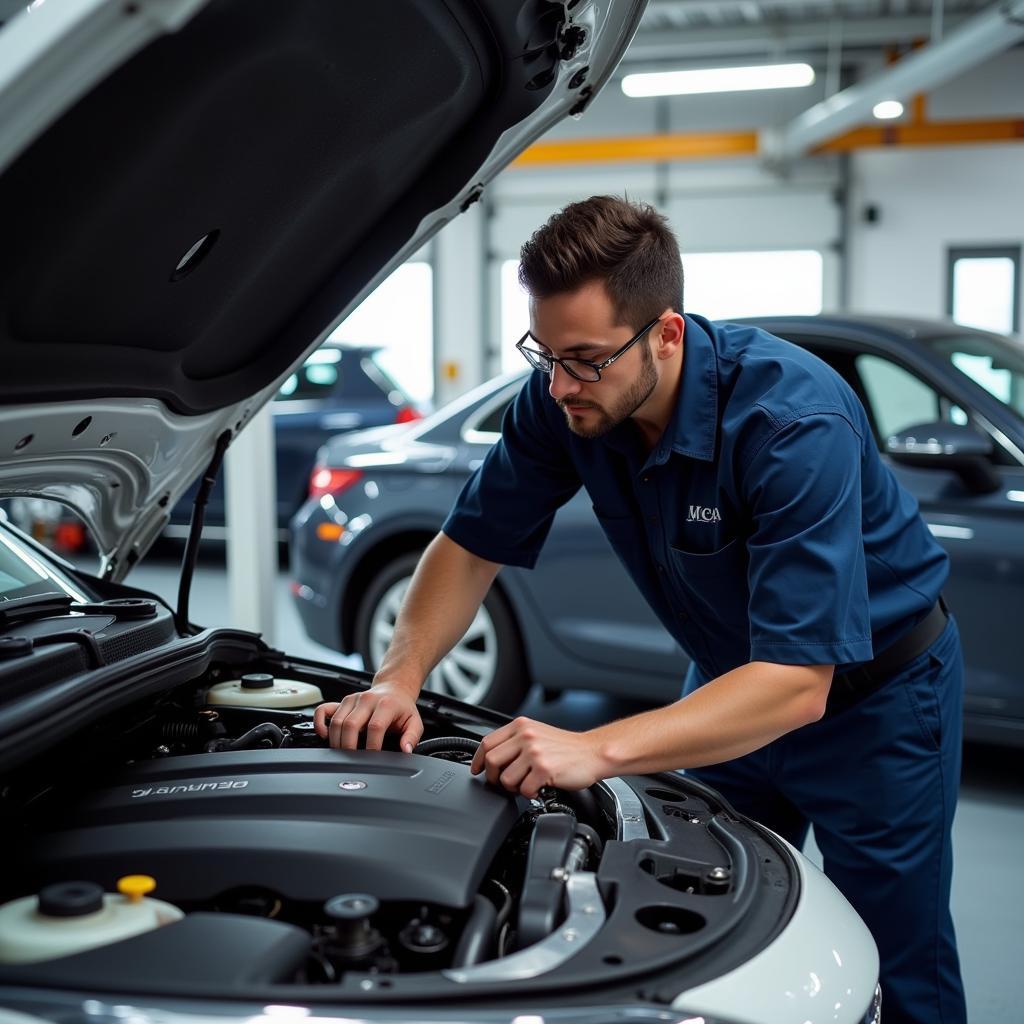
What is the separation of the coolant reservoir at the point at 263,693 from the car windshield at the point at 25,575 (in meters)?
0.26

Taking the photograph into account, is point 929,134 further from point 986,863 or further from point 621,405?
point 621,405

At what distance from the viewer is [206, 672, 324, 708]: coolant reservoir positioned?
1696 millimetres

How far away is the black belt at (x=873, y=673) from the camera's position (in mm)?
1765

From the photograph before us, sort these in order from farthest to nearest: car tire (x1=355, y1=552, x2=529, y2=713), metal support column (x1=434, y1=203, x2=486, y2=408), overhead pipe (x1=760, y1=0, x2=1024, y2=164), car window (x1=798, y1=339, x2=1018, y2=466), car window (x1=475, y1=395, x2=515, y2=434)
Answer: metal support column (x1=434, y1=203, x2=486, y2=408) < overhead pipe (x1=760, y1=0, x2=1024, y2=164) < car window (x1=475, y1=395, x2=515, y2=434) < car tire (x1=355, y1=552, x2=529, y2=713) < car window (x1=798, y1=339, x2=1018, y2=466)

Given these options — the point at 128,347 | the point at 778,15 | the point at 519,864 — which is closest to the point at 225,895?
the point at 519,864

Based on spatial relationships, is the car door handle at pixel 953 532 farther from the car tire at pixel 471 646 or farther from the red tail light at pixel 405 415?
the red tail light at pixel 405 415

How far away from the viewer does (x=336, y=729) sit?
4.97 ft

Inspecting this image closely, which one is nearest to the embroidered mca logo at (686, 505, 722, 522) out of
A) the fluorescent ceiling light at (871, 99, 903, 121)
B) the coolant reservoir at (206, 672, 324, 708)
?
the coolant reservoir at (206, 672, 324, 708)

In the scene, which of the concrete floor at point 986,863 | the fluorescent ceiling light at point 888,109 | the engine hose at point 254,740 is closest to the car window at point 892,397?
the concrete floor at point 986,863

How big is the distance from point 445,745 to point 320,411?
532 centimetres

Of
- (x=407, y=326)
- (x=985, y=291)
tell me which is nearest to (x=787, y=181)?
(x=985, y=291)

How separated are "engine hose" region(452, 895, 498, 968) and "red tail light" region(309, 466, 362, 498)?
9.68ft

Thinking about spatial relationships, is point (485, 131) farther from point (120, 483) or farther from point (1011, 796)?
point (1011, 796)

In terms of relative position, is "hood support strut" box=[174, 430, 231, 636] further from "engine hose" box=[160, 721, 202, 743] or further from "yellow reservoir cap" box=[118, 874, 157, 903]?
"yellow reservoir cap" box=[118, 874, 157, 903]
